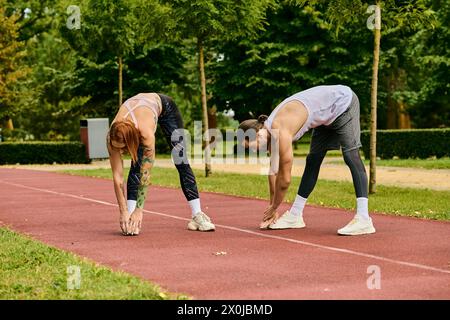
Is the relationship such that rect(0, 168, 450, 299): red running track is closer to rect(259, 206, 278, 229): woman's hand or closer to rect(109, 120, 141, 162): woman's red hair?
rect(259, 206, 278, 229): woman's hand

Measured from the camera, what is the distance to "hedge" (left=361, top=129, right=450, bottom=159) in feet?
97.8

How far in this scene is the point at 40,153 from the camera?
33.2 m

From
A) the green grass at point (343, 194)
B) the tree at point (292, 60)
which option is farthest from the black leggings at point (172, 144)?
the tree at point (292, 60)

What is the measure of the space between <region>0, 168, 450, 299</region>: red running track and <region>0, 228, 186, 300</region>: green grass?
0.93ft

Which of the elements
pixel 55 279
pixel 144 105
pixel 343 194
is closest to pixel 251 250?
pixel 144 105

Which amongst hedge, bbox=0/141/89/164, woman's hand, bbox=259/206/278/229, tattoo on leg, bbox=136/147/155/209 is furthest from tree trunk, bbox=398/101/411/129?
tattoo on leg, bbox=136/147/155/209

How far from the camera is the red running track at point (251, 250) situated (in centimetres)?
664

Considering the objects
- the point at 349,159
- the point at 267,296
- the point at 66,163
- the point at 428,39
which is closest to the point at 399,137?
the point at 428,39

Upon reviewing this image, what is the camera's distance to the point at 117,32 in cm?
2656

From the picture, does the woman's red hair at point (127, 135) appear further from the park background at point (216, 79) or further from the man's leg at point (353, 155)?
the man's leg at point (353, 155)

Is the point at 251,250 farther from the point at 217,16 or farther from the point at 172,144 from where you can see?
the point at 217,16

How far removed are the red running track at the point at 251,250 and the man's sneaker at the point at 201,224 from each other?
0.51ft

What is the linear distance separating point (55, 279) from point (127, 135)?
221 centimetres
